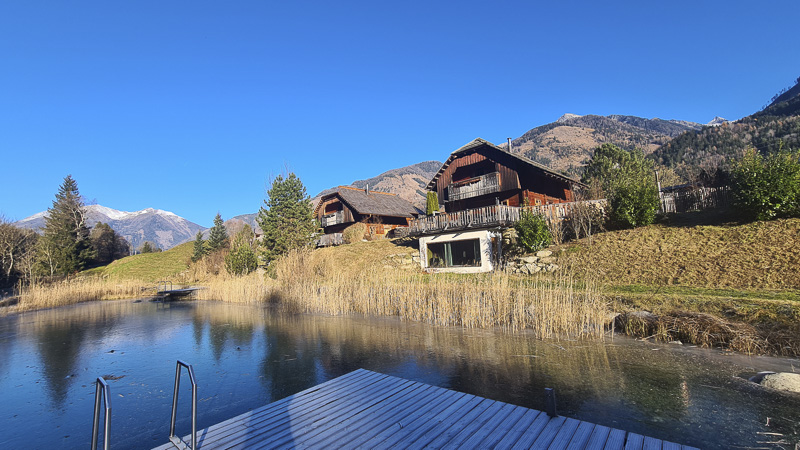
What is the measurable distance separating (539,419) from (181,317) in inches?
790

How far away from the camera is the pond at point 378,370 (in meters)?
5.69

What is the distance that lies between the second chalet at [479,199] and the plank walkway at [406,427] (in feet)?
54.0

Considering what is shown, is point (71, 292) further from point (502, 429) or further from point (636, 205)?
point (636, 205)

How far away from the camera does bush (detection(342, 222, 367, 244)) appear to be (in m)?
37.2

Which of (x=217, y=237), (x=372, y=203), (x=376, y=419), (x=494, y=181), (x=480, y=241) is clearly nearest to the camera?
(x=376, y=419)

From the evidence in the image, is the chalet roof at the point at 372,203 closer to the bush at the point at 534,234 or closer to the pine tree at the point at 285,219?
the pine tree at the point at 285,219

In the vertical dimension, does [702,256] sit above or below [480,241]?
below

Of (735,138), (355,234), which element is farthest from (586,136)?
(355,234)

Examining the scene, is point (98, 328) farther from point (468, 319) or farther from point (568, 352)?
point (568, 352)

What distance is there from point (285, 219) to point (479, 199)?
19.0m

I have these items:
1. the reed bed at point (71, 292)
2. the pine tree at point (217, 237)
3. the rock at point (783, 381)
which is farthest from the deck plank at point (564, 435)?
the pine tree at point (217, 237)

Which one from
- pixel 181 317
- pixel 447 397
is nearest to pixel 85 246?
pixel 181 317

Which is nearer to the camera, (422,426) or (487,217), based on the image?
(422,426)

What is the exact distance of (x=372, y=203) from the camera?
4425cm
